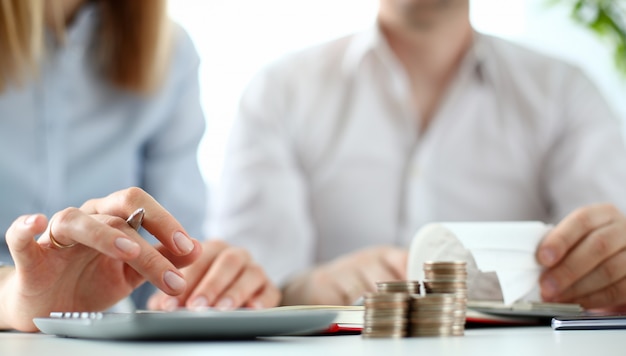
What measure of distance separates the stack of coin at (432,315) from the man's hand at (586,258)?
0.32 meters

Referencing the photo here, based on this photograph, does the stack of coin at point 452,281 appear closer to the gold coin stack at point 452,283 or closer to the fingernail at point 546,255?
the gold coin stack at point 452,283

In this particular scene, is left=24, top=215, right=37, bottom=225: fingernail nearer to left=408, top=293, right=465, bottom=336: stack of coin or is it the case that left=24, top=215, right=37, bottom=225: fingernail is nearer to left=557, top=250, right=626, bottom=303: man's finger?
left=408, top=293, right=465, bottom=336: stack of coin

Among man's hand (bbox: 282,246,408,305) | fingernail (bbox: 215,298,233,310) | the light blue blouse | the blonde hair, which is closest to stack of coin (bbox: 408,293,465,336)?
fingernail (bbox: 215,298,233,310)

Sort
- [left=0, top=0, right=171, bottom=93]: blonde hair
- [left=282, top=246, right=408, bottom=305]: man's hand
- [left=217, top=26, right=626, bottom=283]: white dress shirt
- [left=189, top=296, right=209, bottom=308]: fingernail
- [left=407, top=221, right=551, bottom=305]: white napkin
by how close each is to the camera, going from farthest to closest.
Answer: [left=217, top=26, right=626, bottom=283]: white dress shirt < [left=0, top=0, right=171, bottom=93]: blonde hair < [left=282, top=246, right=408, bottom=305]: man's hand < [left=189, top=296, right=209, bottom=308]: fingernail < [left=407, top=221, right=551, bottom=305]: white napkin

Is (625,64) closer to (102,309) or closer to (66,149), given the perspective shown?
(66,149)

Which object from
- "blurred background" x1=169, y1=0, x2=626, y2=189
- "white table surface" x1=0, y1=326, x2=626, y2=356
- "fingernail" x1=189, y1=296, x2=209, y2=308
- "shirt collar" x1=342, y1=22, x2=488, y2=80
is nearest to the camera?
"white table surface" x1=0, y1=326, x2=626, y2=356

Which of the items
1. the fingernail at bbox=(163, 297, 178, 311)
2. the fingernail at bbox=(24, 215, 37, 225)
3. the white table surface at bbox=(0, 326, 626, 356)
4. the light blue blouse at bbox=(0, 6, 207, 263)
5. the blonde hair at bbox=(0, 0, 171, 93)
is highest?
the blonde hair at bbox=(0, 0, 171, 93)

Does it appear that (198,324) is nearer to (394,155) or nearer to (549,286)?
(549,286)

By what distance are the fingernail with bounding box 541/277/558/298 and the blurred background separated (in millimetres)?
2856

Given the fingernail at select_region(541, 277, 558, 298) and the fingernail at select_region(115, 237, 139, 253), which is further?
the fingernail at select_region(541, 277, 558, 298)

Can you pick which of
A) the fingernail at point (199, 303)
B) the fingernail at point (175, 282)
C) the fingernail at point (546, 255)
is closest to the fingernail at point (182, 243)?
the fingernail at point (175, 282)

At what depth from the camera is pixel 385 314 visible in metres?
0.71

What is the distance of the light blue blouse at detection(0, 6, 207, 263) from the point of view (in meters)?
1.59

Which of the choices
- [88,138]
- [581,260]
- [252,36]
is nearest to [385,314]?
[581,260]
